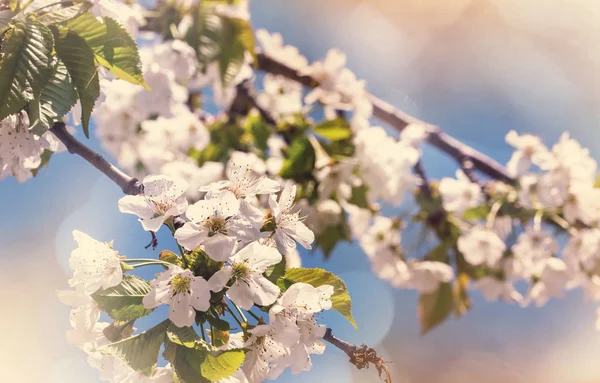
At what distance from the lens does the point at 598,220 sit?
3.31ft

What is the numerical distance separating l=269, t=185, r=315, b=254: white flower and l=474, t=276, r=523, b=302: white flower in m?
0.83

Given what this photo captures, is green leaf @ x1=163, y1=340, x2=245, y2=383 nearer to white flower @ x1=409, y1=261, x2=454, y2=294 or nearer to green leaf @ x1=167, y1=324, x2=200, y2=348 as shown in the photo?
green leaf @ x1=167, y1=324, x2=200, y2=348

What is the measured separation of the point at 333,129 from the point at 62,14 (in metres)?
0.61

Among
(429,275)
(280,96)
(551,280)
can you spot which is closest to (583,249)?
(551,280)

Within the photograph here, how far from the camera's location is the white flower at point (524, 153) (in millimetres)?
1084

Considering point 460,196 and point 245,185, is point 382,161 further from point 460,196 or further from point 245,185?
point 245,185

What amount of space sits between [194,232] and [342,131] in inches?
26.5

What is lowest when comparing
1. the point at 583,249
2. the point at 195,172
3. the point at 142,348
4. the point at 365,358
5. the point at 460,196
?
the point at 195,172

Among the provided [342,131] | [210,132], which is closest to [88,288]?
[342,131]

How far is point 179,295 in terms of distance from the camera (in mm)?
351

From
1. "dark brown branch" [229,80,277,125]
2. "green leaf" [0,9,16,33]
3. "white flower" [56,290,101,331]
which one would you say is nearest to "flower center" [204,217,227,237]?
"white flower" [56,290,101,331]

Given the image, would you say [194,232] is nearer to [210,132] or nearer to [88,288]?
[88,288]

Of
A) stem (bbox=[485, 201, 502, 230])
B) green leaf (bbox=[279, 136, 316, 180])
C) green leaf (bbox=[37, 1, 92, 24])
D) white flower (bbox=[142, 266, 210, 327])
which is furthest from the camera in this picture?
stem (bbox=[485, 201, 502, 230])

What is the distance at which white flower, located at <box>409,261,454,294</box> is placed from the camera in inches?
42.8
